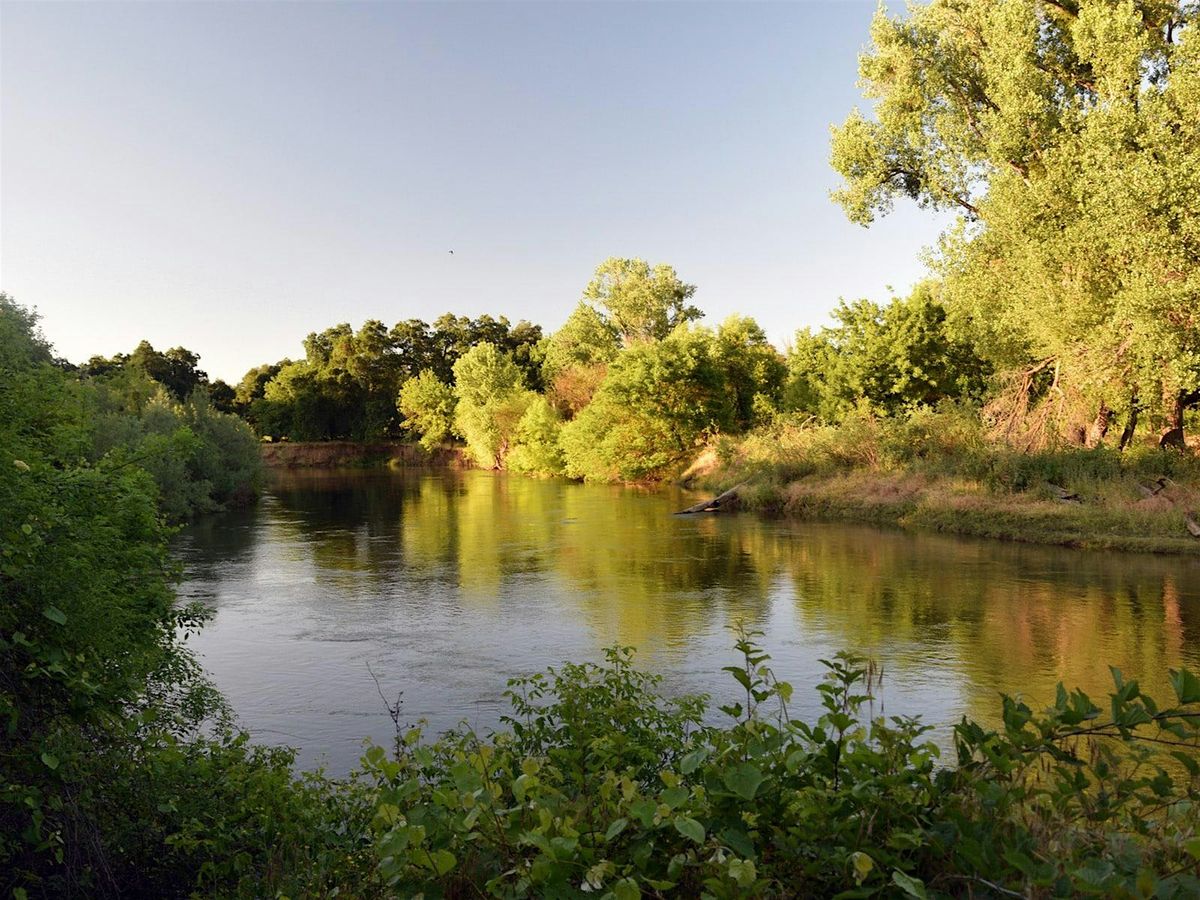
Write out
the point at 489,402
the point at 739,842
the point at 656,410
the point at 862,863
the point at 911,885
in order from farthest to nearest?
the point at 489,402 < the point at 656,410 < the point at 739,842 < the point at 862,863 < the point at 911,885

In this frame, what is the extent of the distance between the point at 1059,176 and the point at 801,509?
12.9 meters

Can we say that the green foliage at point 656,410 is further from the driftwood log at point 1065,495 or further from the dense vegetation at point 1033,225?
the driftwood log at point 1065,495

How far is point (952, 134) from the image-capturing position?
1093 inches

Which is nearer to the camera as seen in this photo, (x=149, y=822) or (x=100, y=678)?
(x=149, y=822)

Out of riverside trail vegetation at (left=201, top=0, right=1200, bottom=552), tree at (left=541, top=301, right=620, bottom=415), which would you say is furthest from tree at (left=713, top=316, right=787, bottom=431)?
tree at (left=541, top=301, right=620, bottom=415)

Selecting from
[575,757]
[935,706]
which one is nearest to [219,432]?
[935,706]

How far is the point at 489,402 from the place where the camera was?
229 feet

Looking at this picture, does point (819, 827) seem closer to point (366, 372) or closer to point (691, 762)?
point (691, 762)

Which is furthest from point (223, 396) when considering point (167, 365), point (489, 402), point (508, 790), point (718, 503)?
point (508, 790)

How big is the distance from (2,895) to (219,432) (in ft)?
119

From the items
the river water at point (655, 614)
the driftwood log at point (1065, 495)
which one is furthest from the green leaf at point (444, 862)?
the driftwood log at point (1065, 495)

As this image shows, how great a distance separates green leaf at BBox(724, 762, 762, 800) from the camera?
2967 millimetres

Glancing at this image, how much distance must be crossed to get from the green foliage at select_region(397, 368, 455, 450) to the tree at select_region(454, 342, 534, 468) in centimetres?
169

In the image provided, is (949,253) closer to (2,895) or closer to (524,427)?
(2,895)
